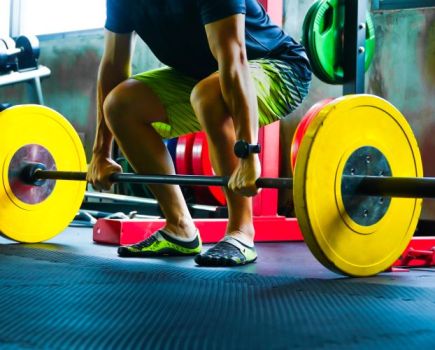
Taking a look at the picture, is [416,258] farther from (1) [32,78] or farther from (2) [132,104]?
(1) [32,78]

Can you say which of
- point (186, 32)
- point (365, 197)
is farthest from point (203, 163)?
point (365, 197)

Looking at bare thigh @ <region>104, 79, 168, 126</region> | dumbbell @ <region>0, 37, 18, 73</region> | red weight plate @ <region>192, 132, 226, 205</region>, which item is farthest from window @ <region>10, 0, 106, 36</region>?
bare thigh @ <region>104, 79, 168, 126</region>

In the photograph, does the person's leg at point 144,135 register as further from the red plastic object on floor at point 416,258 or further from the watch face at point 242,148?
the red plastic object on floor at point 416,258

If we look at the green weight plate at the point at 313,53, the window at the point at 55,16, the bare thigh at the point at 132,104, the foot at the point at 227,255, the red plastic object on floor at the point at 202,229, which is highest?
the window at the point at 55,16

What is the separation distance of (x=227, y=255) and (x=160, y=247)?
0.35 meters

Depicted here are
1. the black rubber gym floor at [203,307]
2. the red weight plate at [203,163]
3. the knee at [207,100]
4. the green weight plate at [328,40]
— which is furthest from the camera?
the red weight plate at [203,163]

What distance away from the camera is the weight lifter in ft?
5.64

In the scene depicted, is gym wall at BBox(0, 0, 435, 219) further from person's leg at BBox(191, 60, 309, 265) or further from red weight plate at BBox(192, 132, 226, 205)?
person's leg at BBox(191, 60, 309, 265)

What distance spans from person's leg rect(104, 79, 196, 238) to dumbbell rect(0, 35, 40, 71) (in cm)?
266

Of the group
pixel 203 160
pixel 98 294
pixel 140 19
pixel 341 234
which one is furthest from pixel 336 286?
pixel 203 160

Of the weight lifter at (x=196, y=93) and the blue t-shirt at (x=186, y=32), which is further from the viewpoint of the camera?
the blue t-shirt at (x=186, y=32)

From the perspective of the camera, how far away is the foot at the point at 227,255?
187cm

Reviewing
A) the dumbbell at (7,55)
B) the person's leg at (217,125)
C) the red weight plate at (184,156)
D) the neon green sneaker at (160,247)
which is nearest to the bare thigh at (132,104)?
the person's leg at (217,125)

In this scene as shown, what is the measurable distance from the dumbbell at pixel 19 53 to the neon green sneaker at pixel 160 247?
9.08 ft
